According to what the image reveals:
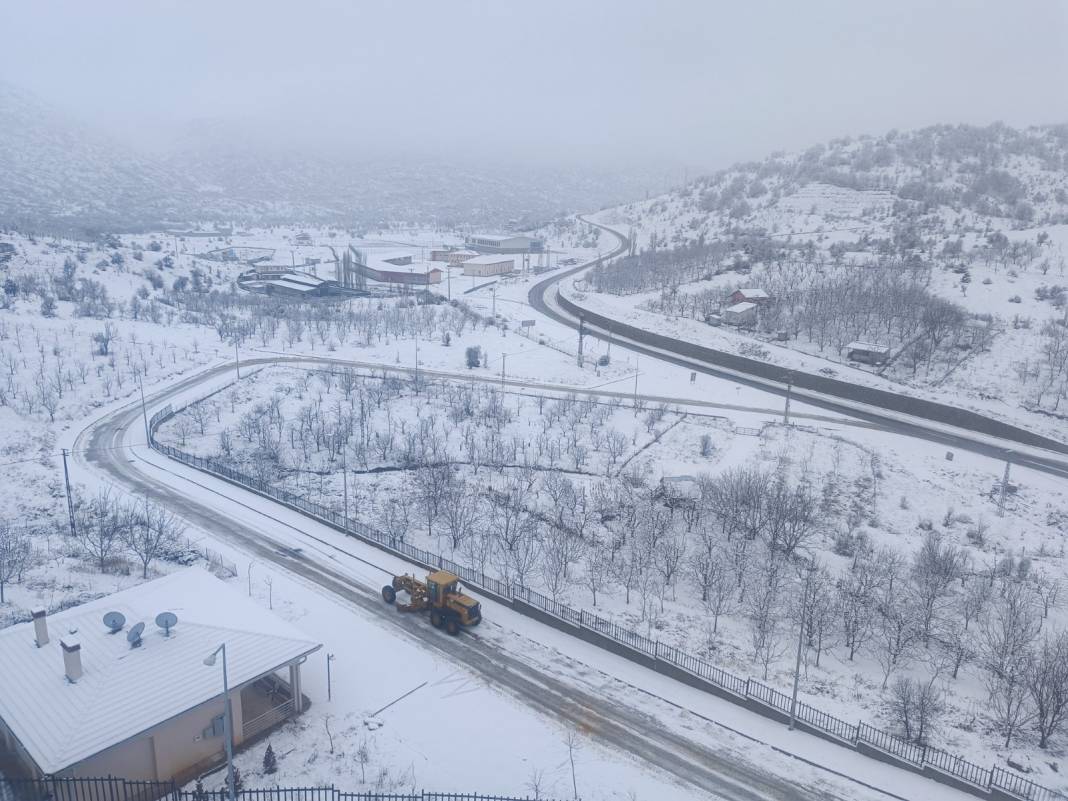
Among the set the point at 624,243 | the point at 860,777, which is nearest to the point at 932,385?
the point at 860,777

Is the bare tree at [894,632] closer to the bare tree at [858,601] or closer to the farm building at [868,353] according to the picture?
the bare tree at [858,601]

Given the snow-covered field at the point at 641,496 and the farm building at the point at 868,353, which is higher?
the farm building at the point at 868,353

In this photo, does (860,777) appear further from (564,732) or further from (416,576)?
(416,576)

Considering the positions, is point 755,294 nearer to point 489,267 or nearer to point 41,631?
point 489,267

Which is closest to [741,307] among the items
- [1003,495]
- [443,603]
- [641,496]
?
[1003,495]

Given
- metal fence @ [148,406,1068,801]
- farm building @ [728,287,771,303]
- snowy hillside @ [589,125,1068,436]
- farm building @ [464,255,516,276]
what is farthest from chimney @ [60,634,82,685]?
Answer: farm building @ [464,255,516,276]

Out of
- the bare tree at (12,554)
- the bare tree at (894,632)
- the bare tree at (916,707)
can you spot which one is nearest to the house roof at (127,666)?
the bare tree at (12,554)
